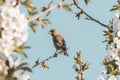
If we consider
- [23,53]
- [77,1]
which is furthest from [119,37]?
[23,53]

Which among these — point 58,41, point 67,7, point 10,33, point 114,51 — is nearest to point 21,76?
point 10,33

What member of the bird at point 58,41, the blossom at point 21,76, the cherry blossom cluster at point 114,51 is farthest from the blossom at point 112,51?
the bird at point 58,41

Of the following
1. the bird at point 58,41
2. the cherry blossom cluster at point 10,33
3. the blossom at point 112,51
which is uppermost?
the bird at point 58,41

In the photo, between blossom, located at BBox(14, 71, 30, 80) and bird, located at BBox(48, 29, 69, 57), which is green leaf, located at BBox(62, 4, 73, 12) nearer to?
blossom, located at BBox(14, 71, 30, 80)

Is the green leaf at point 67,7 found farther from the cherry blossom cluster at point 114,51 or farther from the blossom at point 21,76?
the cherry blossom cluster at point 114,51

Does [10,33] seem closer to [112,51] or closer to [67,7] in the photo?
[67,7]

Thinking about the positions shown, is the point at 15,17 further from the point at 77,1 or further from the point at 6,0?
the point at 77,1

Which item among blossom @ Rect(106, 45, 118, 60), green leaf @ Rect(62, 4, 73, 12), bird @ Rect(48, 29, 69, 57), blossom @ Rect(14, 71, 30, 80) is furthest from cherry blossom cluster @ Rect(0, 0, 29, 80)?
bird @ Rect(48, 29, 69, 57)

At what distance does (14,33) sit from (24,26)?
117 millimetres

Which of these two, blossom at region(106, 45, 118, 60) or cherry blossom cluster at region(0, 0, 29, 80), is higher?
blossom at region(106, 45, 118, 60)

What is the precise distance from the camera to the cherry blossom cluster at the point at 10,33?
425cm

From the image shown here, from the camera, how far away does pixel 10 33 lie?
14.1ft

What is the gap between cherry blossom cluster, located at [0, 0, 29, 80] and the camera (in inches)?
167

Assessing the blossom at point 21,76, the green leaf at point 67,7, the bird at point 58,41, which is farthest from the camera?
the bird at point 58,41
